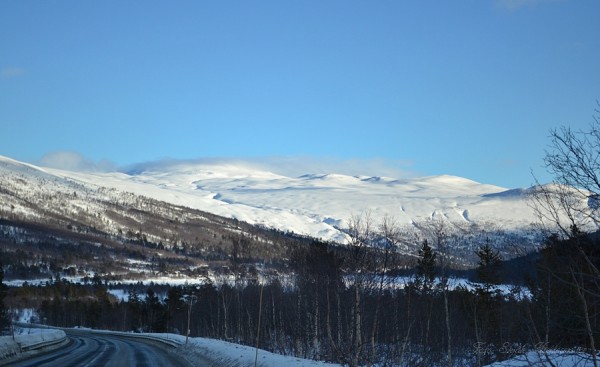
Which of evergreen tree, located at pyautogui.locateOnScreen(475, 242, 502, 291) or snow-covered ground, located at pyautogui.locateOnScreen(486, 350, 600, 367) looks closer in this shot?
snow-covered ground, located at pyautogui.locateOnScreen(486, 350, 600, 367)

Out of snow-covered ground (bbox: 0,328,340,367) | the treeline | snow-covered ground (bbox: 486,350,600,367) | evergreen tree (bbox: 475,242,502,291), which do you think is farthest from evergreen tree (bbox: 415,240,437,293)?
snow-covered ground (bbox: 486,350,600,367)

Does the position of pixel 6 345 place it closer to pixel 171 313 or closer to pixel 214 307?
pixel 214 307

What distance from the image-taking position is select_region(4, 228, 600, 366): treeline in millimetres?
9531

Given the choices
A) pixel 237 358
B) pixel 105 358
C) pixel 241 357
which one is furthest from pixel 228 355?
pixel 105 358

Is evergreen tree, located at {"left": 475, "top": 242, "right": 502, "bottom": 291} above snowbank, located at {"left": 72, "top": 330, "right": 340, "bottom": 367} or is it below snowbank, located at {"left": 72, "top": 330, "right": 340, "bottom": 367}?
above

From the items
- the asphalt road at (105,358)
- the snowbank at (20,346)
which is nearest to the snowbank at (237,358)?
the asphalt road at (105,358)

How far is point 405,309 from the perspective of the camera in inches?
1953

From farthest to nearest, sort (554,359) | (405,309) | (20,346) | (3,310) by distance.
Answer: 1. (3,310)
2. (405,309)
3. (20,346)
4. (554,359)

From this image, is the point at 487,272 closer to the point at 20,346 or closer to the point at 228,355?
the point at 228,355

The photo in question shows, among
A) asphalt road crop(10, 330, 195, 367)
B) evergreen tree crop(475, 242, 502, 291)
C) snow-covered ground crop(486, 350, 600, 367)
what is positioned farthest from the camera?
evergreen tree crop(475, 242, 502, 291)

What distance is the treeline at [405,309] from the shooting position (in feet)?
31.3

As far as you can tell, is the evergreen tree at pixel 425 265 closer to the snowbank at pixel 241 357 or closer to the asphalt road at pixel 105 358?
the asphalt road at pixel 105 358

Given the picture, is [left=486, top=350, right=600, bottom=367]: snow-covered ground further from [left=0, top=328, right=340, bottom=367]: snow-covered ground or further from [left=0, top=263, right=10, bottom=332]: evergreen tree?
[left=0, top=263, right=10, bottom=332]: evergreen tree

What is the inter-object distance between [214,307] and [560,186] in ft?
315
